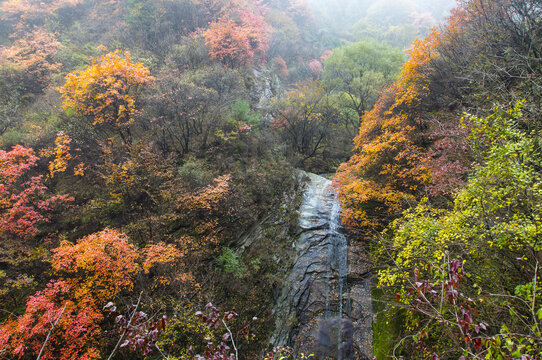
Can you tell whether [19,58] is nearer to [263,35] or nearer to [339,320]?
[263,35]

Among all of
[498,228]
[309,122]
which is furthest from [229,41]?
[498,228]

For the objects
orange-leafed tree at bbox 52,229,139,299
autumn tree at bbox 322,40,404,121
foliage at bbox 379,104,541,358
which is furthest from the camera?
autumn tree at bbox 322,40,404,121

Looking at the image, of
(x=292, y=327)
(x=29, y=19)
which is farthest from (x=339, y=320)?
(x=29, y=19)

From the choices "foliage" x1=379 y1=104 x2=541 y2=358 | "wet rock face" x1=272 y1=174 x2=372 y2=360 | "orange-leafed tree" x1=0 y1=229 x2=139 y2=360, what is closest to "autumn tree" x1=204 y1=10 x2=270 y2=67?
"wet rock face" x1=272 y1=174 x2=372 y2=360

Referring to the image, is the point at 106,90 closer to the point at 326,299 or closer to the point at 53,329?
the point at 53,329

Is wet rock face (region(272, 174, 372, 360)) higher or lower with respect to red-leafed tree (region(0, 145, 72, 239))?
lower

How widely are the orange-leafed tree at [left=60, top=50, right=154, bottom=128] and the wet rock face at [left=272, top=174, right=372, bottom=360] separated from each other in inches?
466

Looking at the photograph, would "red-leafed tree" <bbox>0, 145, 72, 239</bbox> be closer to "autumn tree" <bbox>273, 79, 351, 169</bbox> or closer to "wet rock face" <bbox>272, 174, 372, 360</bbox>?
"wet rock face" <bbox>272, 174, 372, 360</bbox>

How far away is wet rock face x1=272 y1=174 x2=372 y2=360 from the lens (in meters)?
8.64

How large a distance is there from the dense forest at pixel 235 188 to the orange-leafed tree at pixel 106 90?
0.38ft

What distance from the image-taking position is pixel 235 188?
42.1 feet

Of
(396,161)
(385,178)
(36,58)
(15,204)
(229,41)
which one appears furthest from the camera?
(229,41)

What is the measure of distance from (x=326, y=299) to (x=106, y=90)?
1534cm

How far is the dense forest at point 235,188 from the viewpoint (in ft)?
16.5
